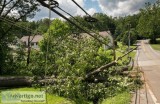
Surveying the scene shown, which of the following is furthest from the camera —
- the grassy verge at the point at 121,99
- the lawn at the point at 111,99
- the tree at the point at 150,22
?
the tree at the point at 150,22

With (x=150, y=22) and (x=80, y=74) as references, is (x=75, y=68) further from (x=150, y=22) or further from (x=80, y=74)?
(x=150, y=22)

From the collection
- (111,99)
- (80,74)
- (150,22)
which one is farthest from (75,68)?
(150,22)

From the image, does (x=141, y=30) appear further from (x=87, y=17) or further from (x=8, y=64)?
(x=87, y=17)

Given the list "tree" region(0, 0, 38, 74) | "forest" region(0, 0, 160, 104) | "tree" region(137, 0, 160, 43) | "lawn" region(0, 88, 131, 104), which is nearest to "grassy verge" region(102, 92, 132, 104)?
"lawn" region(0, 88, 131, 104)

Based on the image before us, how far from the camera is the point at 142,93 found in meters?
15.9

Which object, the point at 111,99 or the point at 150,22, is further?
the point at 150,22

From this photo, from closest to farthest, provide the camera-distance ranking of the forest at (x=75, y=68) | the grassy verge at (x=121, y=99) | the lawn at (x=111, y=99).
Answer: the grassy verge at (x=121, y=99), the lawn at (x=111, y=99), the forest at (x=75, y=68)

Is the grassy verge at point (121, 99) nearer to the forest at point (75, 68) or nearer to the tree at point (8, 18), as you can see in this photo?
the forest at point (75, 68)

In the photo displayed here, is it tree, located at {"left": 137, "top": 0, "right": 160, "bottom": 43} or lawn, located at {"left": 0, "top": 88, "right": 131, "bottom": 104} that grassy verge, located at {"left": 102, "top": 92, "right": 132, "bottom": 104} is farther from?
tree, located at {"left": 137, "top": 0, "right": 160, "bottom": 43}

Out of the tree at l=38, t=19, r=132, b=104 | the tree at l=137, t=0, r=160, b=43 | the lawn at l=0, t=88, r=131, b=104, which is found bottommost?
the lawn at l=0, t=88, r=131, b=104

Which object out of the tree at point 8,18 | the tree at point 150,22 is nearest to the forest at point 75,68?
the tree at point 8,18

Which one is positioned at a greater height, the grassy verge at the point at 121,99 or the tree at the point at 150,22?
the tree at the point at 150,22

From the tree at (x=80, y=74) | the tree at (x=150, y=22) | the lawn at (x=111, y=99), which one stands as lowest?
the lawn at (x=111, y=99)

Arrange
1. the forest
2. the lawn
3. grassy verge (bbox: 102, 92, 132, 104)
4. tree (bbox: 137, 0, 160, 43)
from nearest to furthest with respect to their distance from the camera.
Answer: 1. grassy verge (bbox: 102, 92, 132, 104)
2. the lawn
3. the forest
4. tree (bbox: 137, 0, 160, 43)
